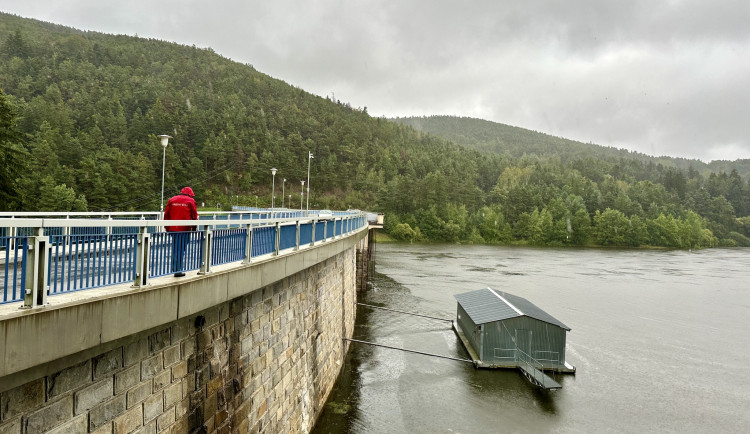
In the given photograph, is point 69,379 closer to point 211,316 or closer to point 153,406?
point 153,406

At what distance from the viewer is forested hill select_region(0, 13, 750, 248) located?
81.2 metres

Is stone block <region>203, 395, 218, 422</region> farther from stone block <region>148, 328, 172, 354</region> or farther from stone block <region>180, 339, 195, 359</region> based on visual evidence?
stone block <region>148, 328, 172, 354</region>

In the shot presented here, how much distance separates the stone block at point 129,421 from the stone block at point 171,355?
0.58 meters

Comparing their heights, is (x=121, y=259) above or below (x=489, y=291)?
above

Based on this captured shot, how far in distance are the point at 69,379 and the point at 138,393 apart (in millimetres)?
1020

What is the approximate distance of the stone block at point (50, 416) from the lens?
372 cm

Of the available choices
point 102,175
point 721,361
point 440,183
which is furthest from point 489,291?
point 440,183

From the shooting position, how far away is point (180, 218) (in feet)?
22.3

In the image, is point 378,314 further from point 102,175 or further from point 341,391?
point 102,175

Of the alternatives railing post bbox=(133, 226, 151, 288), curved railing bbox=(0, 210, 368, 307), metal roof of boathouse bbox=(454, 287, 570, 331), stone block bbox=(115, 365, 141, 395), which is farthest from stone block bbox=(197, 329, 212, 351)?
metal roof of boathouse bbox=(454, 287, 570, 331)

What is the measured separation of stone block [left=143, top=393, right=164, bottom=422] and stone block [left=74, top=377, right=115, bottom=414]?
63 centimetres

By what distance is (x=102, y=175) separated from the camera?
66250 millimetres

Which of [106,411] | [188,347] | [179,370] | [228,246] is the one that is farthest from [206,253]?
[106,411]

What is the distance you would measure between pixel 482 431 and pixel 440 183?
10220 cm
